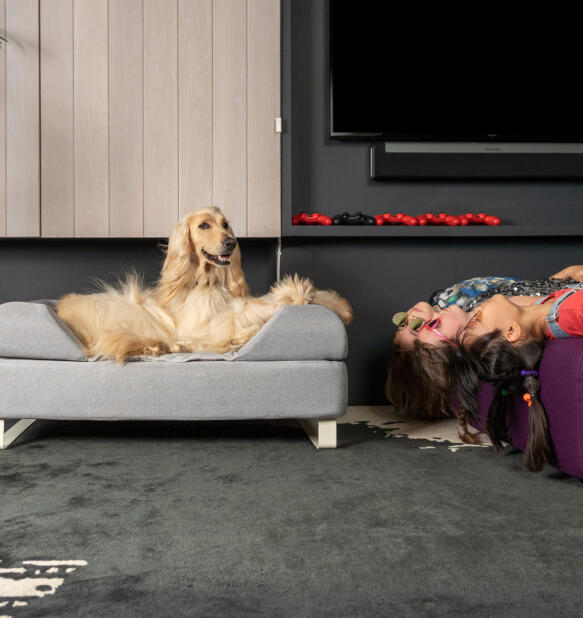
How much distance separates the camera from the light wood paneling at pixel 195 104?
3.17 m

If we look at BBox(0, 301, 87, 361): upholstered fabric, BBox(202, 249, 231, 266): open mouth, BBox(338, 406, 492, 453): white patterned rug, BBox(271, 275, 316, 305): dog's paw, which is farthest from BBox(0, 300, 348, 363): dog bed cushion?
BBox(338, 406, 492, 453): white patterned rug

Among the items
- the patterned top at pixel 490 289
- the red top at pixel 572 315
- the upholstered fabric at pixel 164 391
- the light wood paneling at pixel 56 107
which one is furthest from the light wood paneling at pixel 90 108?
the red top at pixel 572 315

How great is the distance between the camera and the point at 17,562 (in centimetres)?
134

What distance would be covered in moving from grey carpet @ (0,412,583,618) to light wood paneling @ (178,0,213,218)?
4.32 feet

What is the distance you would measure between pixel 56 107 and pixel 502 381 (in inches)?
92.4

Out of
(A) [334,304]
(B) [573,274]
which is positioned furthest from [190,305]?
(B) [573,274]

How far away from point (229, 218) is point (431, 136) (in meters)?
1.15

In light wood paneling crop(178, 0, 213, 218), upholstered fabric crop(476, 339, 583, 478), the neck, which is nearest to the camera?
upholstered fabric crop(476, 339, 583, 478)

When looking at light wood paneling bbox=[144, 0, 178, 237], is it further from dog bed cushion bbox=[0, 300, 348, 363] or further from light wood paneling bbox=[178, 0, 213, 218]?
dog bed cushion bbox=[0, 300, 348, 363]

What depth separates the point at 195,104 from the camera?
3.19 metres

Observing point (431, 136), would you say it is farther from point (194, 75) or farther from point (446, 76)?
point (194, 75)

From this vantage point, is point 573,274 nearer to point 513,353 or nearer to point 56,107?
point 513,353

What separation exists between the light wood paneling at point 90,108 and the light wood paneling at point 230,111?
1.71ft

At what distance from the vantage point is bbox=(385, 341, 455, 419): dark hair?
2.53 m
